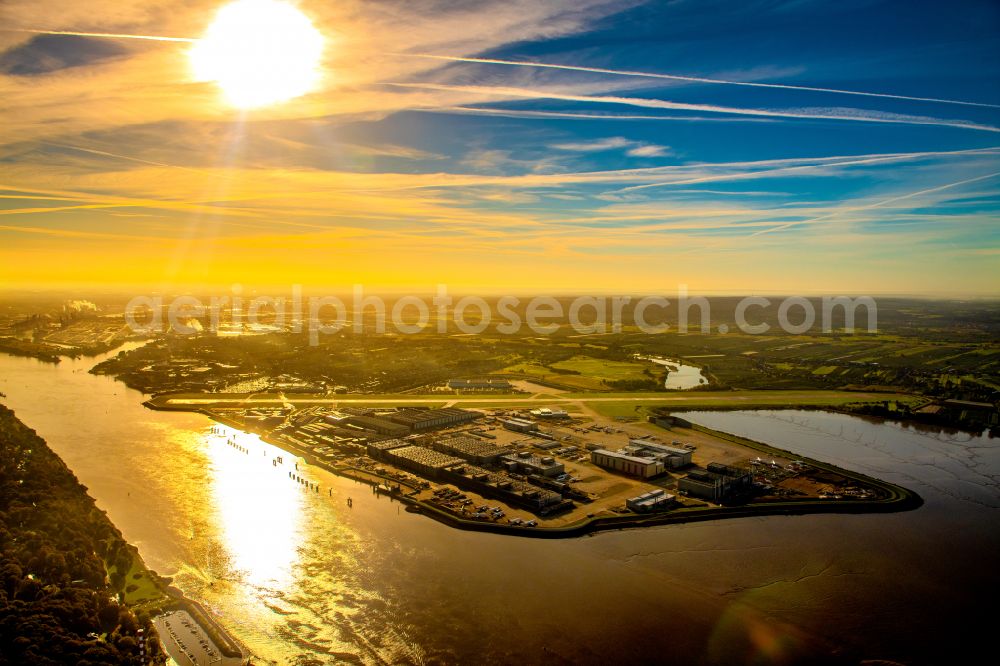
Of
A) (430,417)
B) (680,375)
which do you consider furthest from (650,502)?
(680,375)

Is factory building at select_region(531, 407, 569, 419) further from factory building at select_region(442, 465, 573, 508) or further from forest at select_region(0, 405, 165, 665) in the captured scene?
forest at select_region(0, 405, 165, 665)

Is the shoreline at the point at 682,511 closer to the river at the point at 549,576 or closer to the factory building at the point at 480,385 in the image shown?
the river at the point at 549,576

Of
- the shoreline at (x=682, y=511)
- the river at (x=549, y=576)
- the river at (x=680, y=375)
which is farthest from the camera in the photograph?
the river at (x=680, y=375)


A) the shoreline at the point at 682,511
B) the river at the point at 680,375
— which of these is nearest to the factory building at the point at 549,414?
the shoreline at the point at 682,511

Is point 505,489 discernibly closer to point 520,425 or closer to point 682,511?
point 682,511

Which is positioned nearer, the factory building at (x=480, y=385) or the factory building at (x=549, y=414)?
the factory building at (x=549, y=414)

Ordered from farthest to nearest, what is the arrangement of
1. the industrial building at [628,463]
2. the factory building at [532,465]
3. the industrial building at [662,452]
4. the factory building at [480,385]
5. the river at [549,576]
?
the factory building at [480,385] → the industrial building at [662,452] → the industrial building at [628,463] → the factory building at [532,465] → the river at [549,576]

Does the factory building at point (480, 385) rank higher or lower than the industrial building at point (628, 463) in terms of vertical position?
higher
